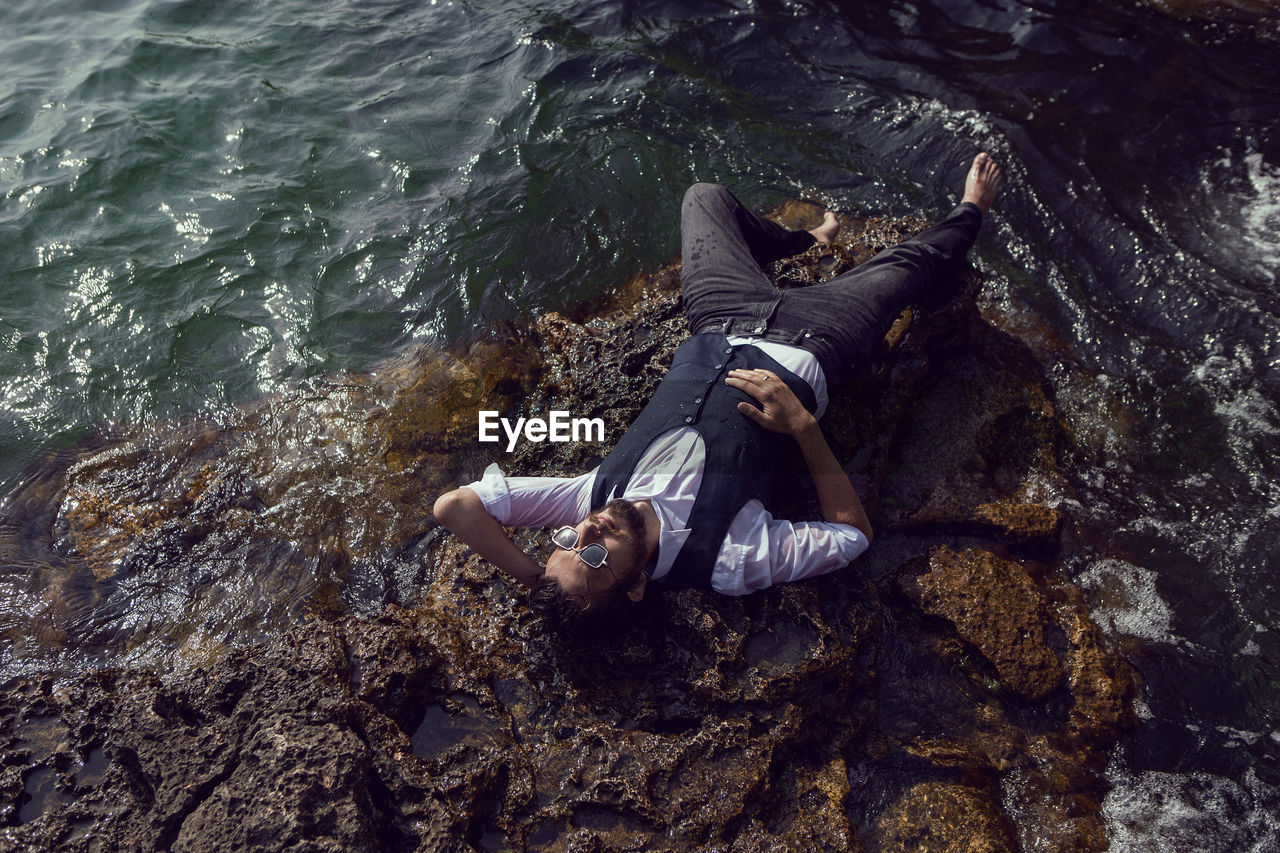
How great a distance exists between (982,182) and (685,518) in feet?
11.4

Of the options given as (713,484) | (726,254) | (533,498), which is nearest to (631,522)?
(713,484)

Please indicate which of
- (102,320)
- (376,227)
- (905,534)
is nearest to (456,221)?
(376,227)

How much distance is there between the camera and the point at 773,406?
166 inches

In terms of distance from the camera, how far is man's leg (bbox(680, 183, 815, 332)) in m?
4.87

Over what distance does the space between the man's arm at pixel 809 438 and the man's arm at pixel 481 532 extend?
1.42 m

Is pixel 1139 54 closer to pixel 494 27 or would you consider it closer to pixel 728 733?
pixel 494 27

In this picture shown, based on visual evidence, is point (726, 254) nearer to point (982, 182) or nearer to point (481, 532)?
point (982, 182)

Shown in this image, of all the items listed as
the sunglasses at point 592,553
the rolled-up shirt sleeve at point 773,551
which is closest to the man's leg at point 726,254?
the rolled-up shirt sleeve at point 773,551

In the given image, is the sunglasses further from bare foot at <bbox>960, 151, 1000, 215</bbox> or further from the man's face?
bare foot at <bbox>960, 151, 1000, 215</bbox>

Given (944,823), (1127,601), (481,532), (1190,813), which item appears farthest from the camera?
(1127,601)

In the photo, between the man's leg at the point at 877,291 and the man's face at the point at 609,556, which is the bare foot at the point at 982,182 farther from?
the man's face at the point at 609,556

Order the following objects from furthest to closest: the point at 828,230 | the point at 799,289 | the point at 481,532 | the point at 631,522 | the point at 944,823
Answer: the point at 828,230
the point at 799,289
the point at 481,532
the point at 631,522
the point at 944,823

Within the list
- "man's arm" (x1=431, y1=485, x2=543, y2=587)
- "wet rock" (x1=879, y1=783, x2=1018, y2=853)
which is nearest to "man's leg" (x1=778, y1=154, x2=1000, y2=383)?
"man's arm" (x1=431, y1=485, x2=543, y2=587)

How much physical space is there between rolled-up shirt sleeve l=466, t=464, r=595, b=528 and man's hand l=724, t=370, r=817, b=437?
94cm
